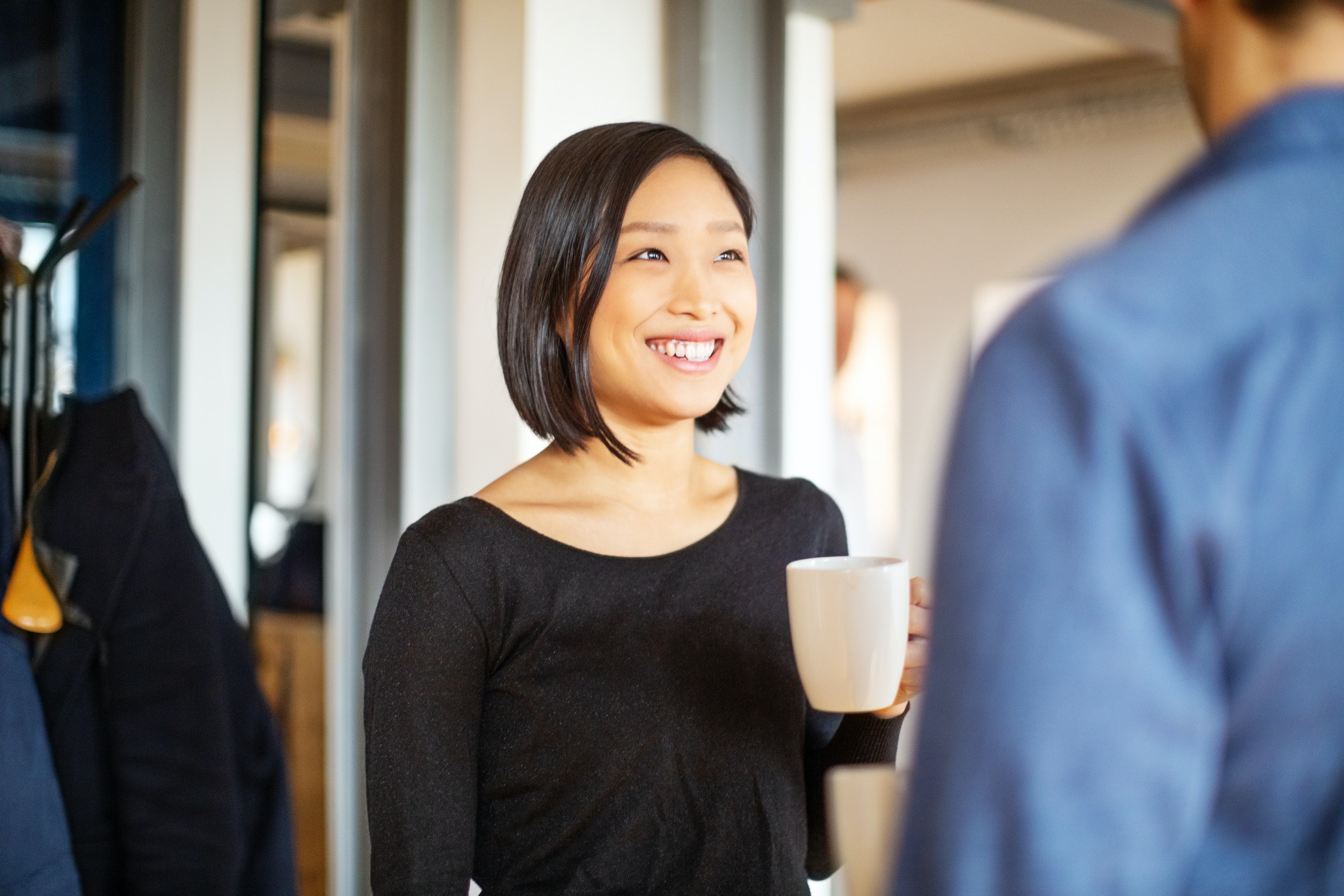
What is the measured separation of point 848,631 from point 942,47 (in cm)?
594

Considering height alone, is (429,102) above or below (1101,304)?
above

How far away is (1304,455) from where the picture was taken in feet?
1.56

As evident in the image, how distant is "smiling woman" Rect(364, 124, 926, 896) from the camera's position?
3.66 ft

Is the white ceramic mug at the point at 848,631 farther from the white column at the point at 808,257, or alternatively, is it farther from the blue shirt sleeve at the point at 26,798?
the white column at the point at 808,257

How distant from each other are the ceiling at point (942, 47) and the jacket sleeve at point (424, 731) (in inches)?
180

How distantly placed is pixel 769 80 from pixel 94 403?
3.91 feet

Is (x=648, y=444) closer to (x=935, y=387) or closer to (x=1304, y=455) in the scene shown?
(x=1304, y=455)

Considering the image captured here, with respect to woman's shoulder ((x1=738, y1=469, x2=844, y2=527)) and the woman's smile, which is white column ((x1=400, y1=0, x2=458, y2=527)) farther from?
the woman's smile

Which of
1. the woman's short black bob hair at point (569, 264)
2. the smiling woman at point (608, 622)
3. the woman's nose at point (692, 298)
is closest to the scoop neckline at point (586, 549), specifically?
the smiling woman at point (608, 622)

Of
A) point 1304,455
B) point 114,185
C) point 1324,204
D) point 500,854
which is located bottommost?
point 500,854

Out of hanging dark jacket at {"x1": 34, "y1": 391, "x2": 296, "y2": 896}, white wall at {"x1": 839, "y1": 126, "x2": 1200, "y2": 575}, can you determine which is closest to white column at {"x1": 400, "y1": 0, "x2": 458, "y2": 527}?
hanging dark jacket at {"x1": 34, "y1": 391, "x2": 296, "y2": 896}

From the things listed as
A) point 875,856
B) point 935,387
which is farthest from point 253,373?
point 935,387

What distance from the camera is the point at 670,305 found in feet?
3.91

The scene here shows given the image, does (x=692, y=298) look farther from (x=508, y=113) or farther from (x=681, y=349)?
(x=508, y=113)
